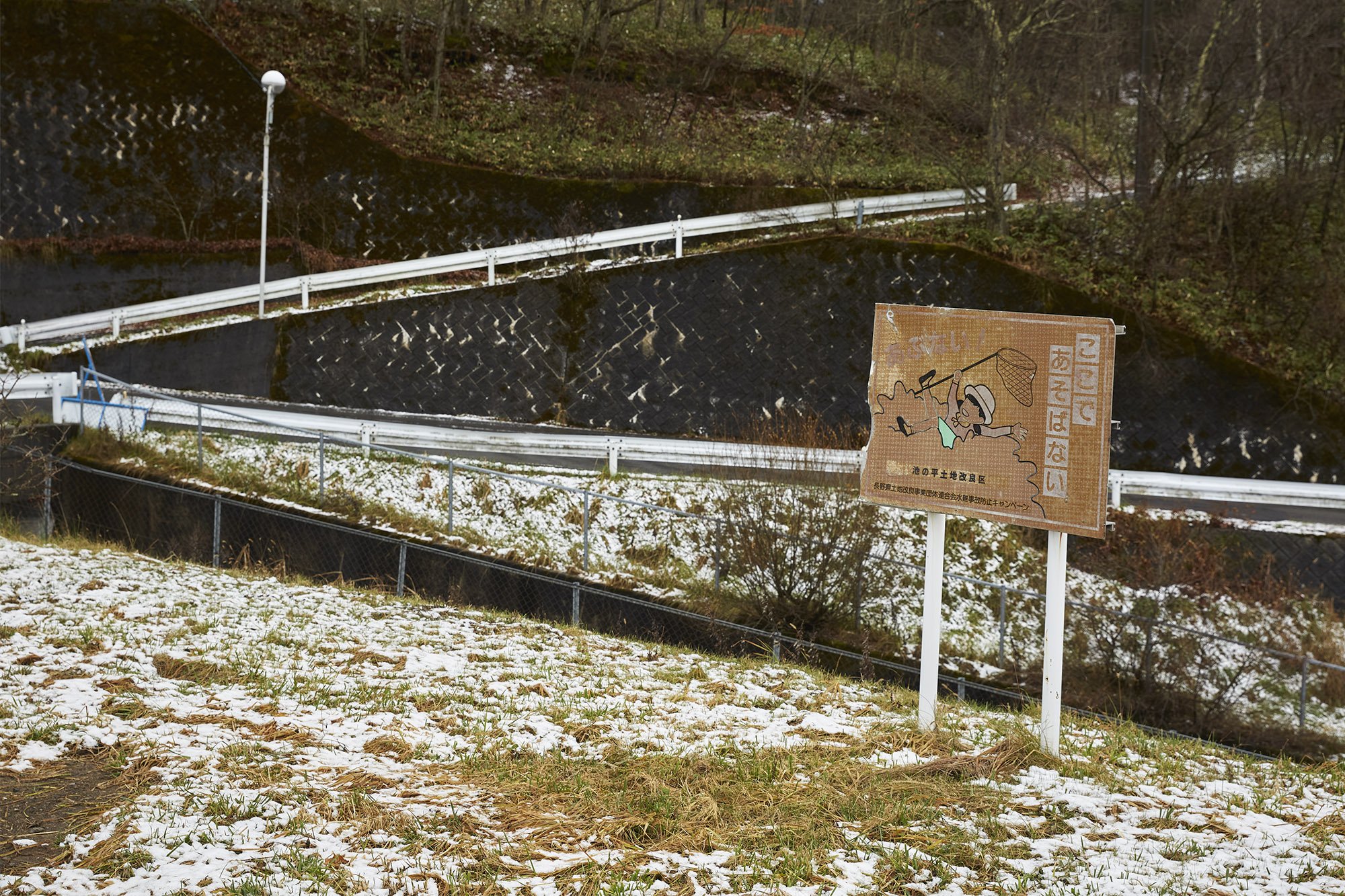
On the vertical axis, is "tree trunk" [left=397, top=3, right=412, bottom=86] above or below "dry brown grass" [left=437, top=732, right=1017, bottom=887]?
above

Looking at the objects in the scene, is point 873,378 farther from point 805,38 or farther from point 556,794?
point 805,38

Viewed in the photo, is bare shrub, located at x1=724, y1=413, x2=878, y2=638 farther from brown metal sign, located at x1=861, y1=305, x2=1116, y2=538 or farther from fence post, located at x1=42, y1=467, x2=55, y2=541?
fence post, located at x1=42, y1=467, x2=55, y2=541

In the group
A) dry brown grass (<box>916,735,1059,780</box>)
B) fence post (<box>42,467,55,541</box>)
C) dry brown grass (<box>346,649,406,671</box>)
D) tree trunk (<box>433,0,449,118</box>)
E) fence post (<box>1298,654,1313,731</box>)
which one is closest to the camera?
dry brown grass (<box>916,735,1059,780</box>)

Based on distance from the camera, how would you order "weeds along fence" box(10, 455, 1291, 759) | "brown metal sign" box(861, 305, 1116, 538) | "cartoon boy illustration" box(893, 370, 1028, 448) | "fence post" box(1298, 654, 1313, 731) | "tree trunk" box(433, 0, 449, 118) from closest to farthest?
"brown metal sign" box(861, 305, 1116, 538) → "cartoon boy illustration" box(893, 370, 1028, 448) → "weeds along fence" box(10, 455, 1291, 759) → "fence post" box(1298, 654, 1313, 731) → "tree trunk" box(433, 0, 449, 118)

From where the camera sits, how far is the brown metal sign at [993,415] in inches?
237

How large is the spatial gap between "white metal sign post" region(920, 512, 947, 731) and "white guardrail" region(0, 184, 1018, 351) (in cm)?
1662

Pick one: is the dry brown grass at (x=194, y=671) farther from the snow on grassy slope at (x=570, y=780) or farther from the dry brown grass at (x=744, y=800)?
the dry brown grass at (x=744, y=800)

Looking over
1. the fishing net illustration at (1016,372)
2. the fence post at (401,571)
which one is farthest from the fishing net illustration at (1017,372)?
the fence post at (401,571)

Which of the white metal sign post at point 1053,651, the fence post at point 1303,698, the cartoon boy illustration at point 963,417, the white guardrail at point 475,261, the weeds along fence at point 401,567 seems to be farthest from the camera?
the white guardrail at point 475,261

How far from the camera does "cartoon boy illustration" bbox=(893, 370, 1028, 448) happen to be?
631 centimetres

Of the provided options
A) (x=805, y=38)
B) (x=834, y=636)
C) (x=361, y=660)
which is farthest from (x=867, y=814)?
(x=805, y=38)

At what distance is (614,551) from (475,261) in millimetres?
10445

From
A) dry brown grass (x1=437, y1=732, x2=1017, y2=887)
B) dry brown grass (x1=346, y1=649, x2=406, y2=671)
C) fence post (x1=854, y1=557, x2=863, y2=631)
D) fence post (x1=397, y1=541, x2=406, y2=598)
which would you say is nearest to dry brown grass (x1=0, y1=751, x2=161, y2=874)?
dry brown grass (x1=437, y1=732, x2=1017, y2=887)

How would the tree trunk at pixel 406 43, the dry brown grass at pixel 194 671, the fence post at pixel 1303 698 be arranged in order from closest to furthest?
the dry brown grass at pixel 194 671, the fence post at pixel 1303 698, the tree trunk at pixel 406 43
